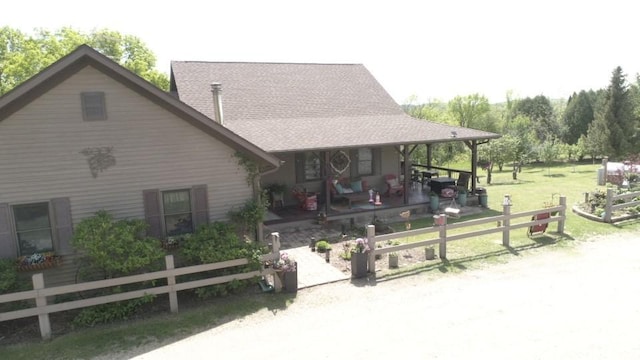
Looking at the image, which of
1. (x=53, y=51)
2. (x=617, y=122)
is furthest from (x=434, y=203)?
(x=53, y=51)

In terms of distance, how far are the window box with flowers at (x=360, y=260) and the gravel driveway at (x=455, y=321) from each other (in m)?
0.36

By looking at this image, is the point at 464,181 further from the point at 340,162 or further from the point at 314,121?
the point at 314,121

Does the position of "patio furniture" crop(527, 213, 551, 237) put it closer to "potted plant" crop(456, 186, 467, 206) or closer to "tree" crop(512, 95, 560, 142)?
"potted plant" crop(456, 186, 467, 206)

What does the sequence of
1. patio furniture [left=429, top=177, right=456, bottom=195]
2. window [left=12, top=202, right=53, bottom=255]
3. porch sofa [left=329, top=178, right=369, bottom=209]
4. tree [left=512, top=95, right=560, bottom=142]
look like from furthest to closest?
tree [left=512, top=95, right=560, bottom=142]
patio furniture [left=429, top=177, right=456, bottom=195]
porch sofa [left=329, top=178, right=369, bottom=209]
window [left=12, top=202, right=53, bottom=255]

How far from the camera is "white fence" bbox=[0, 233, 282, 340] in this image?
8484 millimetres

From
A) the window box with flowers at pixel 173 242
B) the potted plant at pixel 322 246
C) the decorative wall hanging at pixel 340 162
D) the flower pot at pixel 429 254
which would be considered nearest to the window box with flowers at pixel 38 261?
the window box with flowers at pixel 173 242

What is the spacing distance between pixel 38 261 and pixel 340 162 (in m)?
12.1

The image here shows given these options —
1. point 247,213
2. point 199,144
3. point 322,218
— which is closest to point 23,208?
point 199,144

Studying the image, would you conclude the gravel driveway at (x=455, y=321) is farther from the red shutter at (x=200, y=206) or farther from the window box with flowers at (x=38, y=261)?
the window box with flowers at (x=38, y=261)

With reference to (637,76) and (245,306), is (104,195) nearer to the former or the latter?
(245,306)

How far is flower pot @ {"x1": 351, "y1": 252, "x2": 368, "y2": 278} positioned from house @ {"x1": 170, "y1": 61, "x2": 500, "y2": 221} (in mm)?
5092

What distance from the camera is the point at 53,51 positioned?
136 feet

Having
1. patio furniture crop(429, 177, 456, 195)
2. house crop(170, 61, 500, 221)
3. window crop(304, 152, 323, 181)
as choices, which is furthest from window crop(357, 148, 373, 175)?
patio furniture crop(429, 177, 456, 195)

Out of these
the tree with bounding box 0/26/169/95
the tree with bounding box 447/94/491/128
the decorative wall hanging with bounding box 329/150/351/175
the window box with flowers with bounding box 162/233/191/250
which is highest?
the tree with bounding box 0/26/169/95
